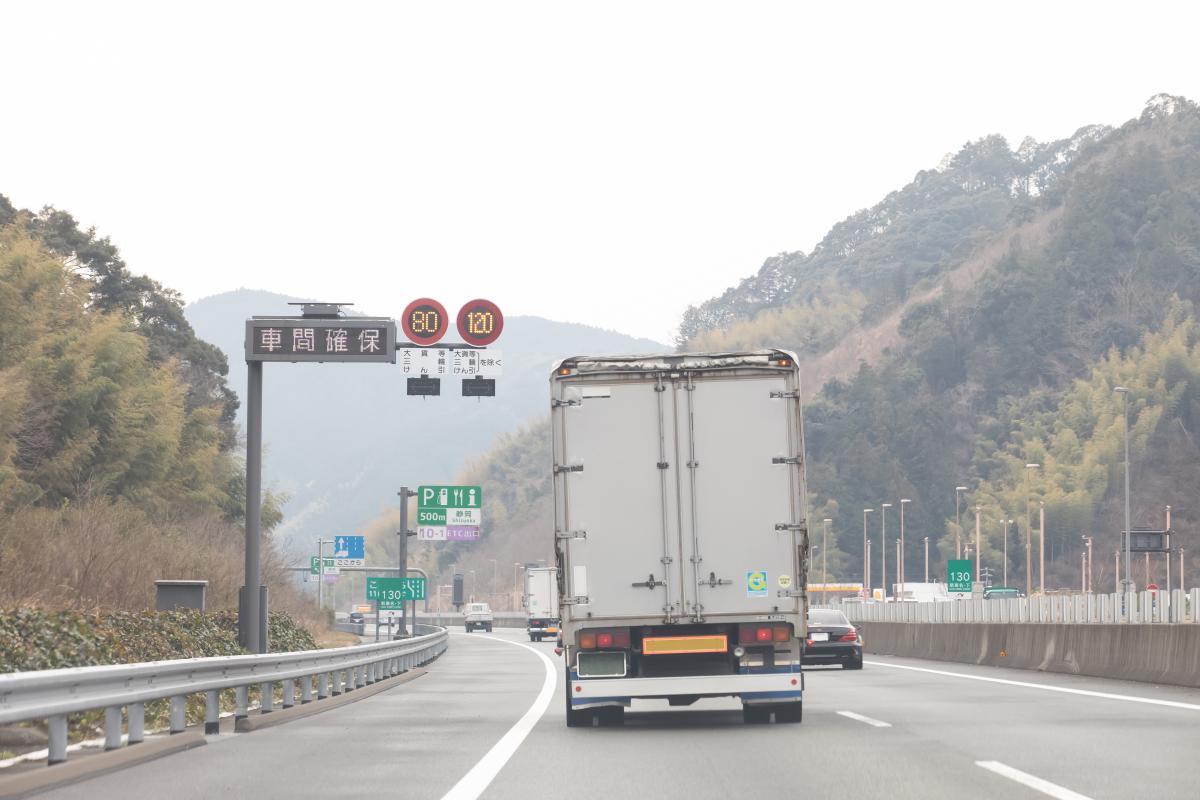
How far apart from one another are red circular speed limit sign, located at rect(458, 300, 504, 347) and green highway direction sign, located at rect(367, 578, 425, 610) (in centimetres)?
3046

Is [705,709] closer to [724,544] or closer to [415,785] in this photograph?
[724,544]

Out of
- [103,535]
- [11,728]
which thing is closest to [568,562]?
[11,728]

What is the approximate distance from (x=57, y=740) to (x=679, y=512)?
636 centimetres

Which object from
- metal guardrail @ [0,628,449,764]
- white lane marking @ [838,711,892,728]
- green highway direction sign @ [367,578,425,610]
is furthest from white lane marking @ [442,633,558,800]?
→ green highway direction sign @ [367,578,425,610]

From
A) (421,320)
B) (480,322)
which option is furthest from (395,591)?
(421,320)

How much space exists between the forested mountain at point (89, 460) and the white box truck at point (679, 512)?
14.2 metres

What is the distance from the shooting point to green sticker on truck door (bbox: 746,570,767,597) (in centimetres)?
1689

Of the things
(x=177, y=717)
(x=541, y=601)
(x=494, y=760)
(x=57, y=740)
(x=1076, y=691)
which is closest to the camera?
(x=57, y=740)

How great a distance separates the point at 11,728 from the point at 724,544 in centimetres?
657

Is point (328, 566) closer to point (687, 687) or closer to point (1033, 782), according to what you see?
point (687, 687)

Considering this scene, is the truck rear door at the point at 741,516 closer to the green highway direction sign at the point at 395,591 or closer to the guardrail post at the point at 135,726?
the guardrail post at the point at 135,726

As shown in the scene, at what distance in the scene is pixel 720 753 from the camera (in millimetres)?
14367

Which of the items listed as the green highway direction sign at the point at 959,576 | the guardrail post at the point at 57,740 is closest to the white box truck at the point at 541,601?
the green highway direction sign at the point at 959,576

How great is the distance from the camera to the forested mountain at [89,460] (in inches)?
1353
